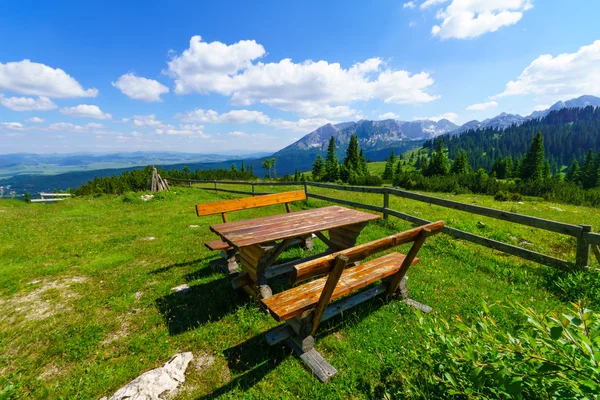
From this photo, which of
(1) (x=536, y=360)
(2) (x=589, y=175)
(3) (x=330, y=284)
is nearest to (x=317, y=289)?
(3) (x=330, y=284)

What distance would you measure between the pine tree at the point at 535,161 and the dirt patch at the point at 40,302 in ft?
255

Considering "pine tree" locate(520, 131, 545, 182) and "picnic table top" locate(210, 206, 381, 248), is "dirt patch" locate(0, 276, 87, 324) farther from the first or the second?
"pine tree" locate(520, 131, 545, 182)

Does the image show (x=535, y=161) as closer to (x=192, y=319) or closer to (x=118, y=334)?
(x=192, y=319)

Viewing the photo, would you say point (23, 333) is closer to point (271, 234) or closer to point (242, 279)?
point (242, 279)

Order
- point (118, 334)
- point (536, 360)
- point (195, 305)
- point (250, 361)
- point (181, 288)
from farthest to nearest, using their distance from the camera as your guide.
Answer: point (181, 288) → point (195, 305) → point (118, 334) → point (250, 361) → point (536, 360)

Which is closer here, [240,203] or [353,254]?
[353,254]

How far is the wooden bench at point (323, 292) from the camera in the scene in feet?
8.78

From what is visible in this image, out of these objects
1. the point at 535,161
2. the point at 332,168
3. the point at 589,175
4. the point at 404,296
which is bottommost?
the point at 589,175

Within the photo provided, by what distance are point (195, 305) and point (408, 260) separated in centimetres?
372

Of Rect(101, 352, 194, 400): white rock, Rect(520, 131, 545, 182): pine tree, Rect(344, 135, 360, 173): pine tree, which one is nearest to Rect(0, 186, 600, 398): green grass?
Rect(101, 352, 194, 400): white rock

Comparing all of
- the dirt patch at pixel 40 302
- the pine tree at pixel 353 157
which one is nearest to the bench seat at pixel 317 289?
the dirt patch at pixel 40 302

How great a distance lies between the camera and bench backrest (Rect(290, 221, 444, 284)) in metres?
2.46

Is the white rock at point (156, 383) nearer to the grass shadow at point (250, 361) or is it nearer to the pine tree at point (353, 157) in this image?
the grass shadow at point (250, 361)

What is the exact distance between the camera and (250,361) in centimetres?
349
